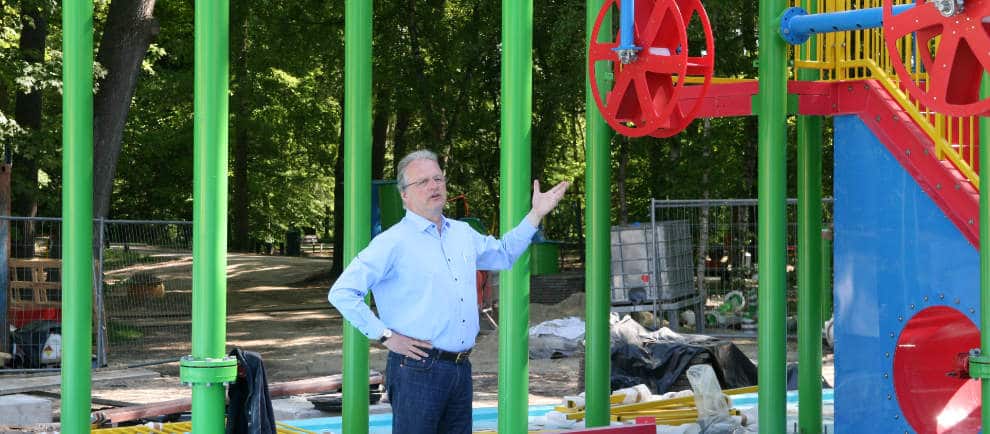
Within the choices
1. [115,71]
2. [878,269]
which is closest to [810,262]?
[878,269]

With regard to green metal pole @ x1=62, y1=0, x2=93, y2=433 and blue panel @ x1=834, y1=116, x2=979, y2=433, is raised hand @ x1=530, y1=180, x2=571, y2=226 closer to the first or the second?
green metal pole @ x1=62, y1=0, x2=93, y2=433

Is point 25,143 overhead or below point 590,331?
overhead

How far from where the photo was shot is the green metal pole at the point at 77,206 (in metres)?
5.59

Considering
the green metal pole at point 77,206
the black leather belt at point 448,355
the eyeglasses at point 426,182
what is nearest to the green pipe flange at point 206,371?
the green metal pole at point 77,206

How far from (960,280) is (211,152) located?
3948mm

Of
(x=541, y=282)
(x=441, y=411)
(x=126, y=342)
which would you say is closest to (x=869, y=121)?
(x=441, y=411)

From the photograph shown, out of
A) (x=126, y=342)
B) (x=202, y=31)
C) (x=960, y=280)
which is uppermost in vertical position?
(x=202, y=31)

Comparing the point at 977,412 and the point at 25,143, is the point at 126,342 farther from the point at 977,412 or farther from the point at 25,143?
the point at 977,412

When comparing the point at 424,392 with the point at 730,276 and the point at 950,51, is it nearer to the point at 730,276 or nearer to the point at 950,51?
the point at 950,51

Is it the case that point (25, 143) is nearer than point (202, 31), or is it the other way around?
point (202, 31)

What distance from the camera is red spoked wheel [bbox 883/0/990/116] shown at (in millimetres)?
5031

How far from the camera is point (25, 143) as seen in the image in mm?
17828

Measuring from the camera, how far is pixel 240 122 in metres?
29.3

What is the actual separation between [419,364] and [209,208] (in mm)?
1065
